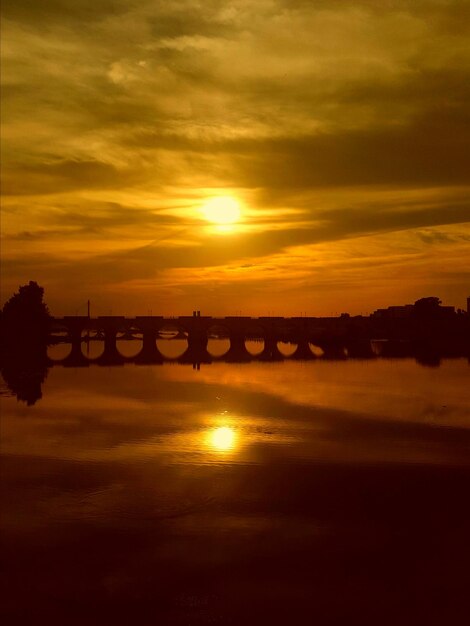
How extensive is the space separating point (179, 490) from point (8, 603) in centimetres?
743

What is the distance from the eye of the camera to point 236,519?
56.8 ft

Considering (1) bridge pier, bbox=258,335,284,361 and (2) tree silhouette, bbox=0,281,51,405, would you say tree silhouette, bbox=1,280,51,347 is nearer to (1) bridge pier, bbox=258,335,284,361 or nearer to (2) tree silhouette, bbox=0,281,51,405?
(2) tree silhouette, bbox=0,281,51,405

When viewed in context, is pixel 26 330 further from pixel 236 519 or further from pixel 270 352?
pixel 236 519

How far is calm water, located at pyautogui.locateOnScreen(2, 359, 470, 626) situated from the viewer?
12773 millimetres

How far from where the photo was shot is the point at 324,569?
1414 centimetres

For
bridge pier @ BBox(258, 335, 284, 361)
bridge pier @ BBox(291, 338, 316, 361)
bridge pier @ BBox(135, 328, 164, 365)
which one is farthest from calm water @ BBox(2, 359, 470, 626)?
bridge pier @ BBox(291, 338, 316, 361)

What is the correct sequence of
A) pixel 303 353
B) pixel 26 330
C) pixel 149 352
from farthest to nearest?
pixel 303 353
pixel 149 352
pixel 26 330

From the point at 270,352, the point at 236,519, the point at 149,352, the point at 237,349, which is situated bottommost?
the point at 236,519

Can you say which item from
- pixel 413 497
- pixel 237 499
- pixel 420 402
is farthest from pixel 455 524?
pixel 420 402

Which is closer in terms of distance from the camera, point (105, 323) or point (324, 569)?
point (324, 569)

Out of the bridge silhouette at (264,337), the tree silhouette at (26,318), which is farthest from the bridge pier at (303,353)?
the tree silhouette at (26,318)

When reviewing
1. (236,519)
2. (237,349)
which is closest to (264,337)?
(237,349)

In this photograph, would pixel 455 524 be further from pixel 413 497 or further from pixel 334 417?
pixel 334 417

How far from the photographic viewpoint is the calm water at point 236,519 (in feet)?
41.9
